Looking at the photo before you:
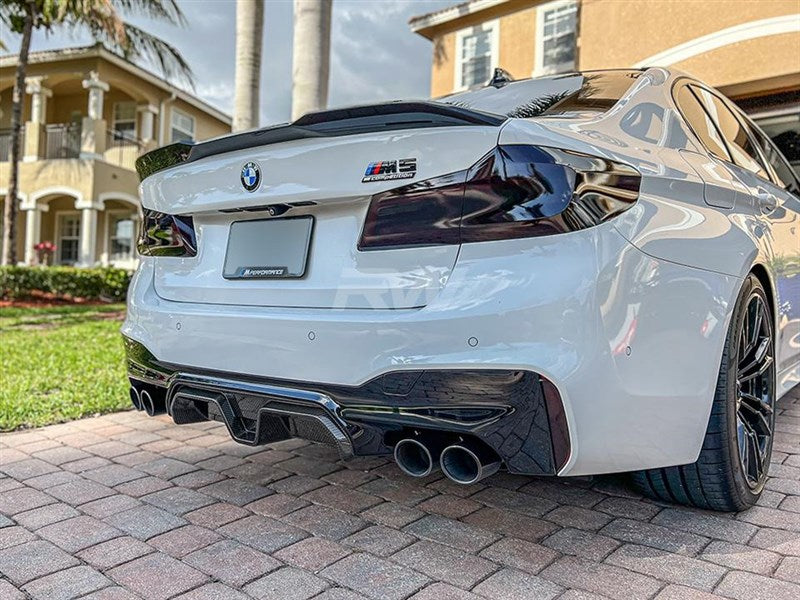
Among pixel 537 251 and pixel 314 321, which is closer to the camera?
pixel 537 251

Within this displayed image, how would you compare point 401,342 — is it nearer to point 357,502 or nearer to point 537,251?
point 537,251

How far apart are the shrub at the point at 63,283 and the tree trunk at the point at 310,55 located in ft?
28.6

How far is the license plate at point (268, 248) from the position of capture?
2139mm

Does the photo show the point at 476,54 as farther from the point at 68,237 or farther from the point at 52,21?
the point at 68,237

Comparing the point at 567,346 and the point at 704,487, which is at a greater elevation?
the point at 567,346

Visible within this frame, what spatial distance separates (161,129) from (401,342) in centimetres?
2190

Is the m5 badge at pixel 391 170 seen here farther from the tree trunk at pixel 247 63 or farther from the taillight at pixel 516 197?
the tree trunk at pixel 247 63

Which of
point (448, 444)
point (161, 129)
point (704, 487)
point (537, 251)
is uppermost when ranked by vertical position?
point (161, 129)

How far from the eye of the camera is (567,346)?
1.72 metres

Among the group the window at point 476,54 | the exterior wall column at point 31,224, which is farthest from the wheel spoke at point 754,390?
the exterior wall column at point 31,224

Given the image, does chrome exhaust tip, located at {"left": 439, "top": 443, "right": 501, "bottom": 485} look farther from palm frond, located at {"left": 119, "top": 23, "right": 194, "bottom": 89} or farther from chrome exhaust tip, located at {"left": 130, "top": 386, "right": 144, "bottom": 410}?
palm frond, located at {"left": 119, "top": 23, "right": 194, "bottom": 89}

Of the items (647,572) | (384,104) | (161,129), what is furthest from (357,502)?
(161,129)

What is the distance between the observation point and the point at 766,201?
9.12 feet

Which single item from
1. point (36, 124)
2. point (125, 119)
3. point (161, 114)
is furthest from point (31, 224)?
point (161, 114)
